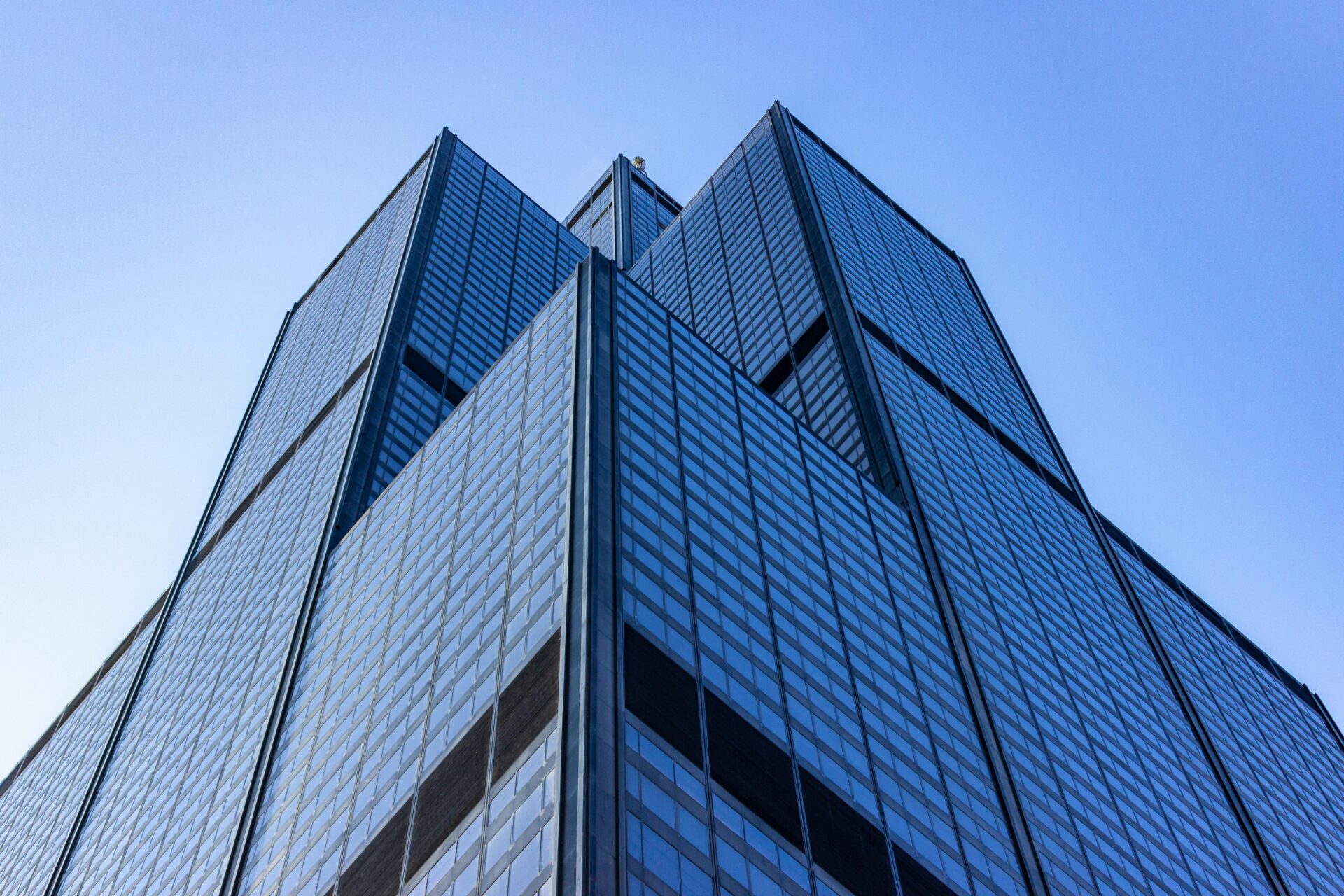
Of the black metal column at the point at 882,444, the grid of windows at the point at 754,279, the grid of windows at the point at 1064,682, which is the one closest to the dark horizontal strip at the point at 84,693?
the grid of windows at the point at 754,279

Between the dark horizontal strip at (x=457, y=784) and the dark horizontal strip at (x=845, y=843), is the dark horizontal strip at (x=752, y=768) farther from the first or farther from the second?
the dark horizontal strip at (x=457, y=784)

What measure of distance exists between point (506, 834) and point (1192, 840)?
38181 mm

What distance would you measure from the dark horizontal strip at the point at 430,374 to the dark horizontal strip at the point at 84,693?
29574 millimetres

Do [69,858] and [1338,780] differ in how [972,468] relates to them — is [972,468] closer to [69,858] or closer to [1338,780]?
[1338,780]

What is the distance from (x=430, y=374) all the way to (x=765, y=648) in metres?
57.0

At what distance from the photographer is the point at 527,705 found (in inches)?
1458

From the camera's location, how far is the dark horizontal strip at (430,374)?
95.2 m

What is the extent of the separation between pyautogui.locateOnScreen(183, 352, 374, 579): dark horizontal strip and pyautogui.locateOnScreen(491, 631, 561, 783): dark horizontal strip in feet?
192

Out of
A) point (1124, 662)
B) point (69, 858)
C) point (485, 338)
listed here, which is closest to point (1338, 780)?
point (1124, 662)

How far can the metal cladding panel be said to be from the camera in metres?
34.3

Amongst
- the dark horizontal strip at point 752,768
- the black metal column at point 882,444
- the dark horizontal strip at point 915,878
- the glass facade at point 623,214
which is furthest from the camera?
the glass facade at point 623,214

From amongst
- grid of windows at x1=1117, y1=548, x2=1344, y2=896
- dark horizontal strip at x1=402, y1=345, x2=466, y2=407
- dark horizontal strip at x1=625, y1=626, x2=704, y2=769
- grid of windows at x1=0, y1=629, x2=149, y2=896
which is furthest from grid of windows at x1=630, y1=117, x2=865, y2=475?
grid of windows at x1=0, y1=629, x2=149, y2=896

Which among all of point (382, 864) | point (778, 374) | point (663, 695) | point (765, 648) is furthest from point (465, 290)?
Answer: point (663, 695)

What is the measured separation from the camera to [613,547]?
139 ft
